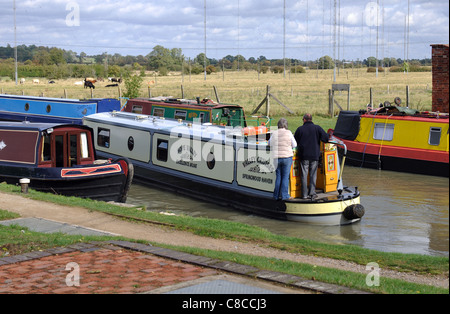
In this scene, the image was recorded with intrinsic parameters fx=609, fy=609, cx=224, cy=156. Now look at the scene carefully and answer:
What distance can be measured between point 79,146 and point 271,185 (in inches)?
215

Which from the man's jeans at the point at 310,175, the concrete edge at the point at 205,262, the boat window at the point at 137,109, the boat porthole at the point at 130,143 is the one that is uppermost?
the boat window at the point at 137,109

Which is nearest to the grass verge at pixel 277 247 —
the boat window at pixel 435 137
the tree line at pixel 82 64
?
the boat window at pixel 435 137

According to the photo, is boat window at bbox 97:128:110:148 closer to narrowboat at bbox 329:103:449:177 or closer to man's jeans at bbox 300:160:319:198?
narrowboat at bbox 329:103:449:177

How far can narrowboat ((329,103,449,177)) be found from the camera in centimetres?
1972

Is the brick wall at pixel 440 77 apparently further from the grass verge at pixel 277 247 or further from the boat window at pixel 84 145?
the grass verge at pixel 277 247

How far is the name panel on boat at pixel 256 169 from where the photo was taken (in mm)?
14727

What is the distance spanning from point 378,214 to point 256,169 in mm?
3204

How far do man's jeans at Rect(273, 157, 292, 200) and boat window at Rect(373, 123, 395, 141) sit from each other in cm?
840

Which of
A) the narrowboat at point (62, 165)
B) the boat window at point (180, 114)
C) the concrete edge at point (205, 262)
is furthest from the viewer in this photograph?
the boat window at point (180, 114)

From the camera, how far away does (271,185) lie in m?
14.8

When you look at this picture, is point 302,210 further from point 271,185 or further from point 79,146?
point 79,146

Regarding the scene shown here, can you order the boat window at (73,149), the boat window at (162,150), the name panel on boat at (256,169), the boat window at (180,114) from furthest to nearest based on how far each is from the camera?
the boat window at (180,114), the boat window at (162,150), the boat window at (73,149), the name panel on boat at (256,169)

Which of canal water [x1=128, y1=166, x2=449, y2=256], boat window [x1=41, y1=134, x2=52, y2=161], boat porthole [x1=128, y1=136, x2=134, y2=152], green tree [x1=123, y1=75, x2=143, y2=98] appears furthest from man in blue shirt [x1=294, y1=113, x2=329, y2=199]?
green tree [x1=123, y1=75, x2=143, y2=98]

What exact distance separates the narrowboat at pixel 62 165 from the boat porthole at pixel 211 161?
6.90 feet
